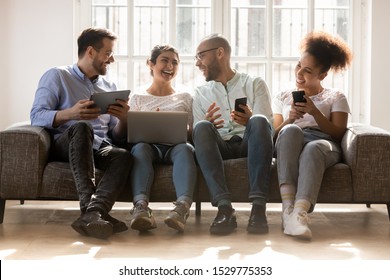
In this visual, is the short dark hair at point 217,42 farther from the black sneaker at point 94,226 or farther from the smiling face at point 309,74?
the black sneaker at point 94,226

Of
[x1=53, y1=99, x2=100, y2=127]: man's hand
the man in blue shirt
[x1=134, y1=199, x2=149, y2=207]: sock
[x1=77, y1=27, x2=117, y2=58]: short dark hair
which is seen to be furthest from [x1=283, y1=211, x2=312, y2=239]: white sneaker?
[x1=77, y1=27, x2=117, y2=58]: short dark hair

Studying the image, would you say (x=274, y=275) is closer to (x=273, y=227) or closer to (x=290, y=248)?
(x=290, y=248)

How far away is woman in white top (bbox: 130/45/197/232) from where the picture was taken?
360cm

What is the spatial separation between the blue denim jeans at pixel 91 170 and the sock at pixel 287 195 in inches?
30.3

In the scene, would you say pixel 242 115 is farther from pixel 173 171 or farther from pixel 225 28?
pixel 225 28

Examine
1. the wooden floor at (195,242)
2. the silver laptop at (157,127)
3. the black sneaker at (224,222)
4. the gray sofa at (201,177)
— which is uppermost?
the silver laptop at (157,127)

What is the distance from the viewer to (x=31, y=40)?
5082mm

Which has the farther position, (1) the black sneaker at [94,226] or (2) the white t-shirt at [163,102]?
(2) the white t-shirt at [163,102]

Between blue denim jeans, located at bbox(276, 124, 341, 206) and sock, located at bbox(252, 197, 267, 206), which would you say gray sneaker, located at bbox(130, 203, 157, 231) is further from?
blue denim jeans, located at bbox(276, 124, 341, 206)

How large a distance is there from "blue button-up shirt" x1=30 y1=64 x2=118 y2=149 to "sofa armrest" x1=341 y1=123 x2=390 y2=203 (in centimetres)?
133

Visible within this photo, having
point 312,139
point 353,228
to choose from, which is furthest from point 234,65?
point 353,228

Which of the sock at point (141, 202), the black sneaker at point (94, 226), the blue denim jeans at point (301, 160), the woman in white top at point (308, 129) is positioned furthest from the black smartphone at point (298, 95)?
the black sneaker at point (94, 226)

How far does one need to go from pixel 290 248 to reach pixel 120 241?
0.77 meters

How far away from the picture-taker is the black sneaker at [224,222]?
3633mm
